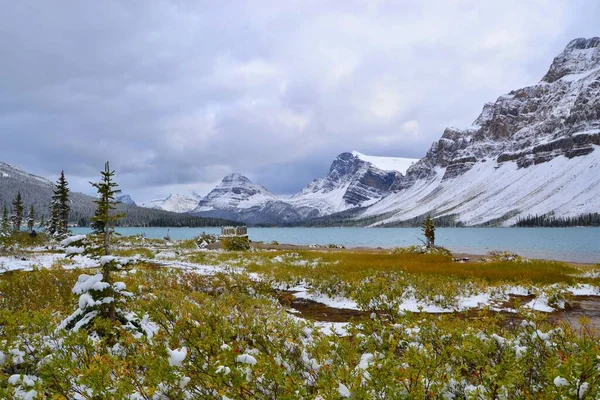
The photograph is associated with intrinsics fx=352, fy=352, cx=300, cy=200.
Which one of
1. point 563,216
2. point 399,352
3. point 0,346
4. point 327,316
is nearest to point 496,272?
point 327,316

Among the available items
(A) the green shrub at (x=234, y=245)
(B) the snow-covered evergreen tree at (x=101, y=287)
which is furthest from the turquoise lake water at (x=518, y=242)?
(B) the snow-covered evergreen tree at (x=101, y=287)

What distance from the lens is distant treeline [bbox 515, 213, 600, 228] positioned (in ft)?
557

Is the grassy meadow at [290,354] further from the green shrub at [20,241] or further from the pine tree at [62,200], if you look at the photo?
the pine tree at [62,200]

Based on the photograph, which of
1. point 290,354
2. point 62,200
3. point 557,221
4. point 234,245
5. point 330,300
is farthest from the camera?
point 557,221

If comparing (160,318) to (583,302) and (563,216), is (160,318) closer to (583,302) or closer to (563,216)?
(583,302)

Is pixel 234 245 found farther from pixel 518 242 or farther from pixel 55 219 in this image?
pixel 518 242

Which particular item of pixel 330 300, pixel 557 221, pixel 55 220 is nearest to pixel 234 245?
pixel 330 300

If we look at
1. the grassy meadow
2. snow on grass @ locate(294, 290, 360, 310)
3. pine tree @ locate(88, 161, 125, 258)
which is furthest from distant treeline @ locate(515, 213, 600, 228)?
pine tree @ locate(88, 161, 125, 258)

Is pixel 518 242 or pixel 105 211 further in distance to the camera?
pixel 518 242

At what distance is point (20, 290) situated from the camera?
1140cm

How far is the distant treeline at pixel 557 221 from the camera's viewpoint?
16988cm

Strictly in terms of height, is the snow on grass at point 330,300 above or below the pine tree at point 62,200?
below

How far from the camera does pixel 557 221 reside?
180875 mm

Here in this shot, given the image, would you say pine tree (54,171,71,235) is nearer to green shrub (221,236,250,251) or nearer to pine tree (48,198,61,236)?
pine tree (48,198,61,236)
